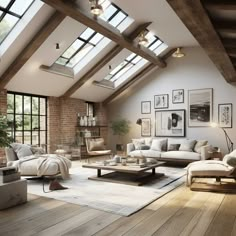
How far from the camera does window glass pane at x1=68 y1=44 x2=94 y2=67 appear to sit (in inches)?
292

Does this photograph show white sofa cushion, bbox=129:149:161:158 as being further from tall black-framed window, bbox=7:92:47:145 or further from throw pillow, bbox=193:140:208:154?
tall black-framed window, bbox=7:92:47:145

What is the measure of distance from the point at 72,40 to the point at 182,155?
4242mm

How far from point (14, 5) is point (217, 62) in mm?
4297

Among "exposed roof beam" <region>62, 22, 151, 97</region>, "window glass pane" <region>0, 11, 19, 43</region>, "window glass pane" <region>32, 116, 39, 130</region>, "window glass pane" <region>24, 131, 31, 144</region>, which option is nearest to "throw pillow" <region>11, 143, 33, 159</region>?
"window glass pane" <region>24, 131, 31, 144</region>

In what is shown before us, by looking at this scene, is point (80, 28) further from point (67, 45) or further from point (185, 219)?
point (185, 219)

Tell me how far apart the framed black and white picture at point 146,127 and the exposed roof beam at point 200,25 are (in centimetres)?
475

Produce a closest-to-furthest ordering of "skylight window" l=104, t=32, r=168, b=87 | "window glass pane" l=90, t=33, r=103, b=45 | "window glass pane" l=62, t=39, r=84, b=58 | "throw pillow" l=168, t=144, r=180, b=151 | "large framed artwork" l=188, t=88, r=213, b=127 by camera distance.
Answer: "window glass pane" l=62, t=39, r=84, b=58
"window glass pane" l=90, t=33, r=103, b=45
"throw pillow" l=168, t=144, r=180, b=151
"skylight window" l=104, t=32, r=168, b=87
"large framed artwork" l=188, t=88, r=213, b=127

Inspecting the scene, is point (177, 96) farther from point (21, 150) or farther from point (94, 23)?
point (21, 150)

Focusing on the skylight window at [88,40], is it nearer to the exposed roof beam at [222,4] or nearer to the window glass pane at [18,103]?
the window glass pane at [18,103]

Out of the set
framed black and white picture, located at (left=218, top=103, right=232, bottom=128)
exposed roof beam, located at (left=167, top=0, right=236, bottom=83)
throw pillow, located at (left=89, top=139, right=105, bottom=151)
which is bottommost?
throw pillow, located at (left=89, top=139, right=105, bottom=151)

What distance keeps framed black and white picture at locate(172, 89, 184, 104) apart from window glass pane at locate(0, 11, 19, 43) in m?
5.66

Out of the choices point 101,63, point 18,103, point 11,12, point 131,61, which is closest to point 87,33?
point 101,63

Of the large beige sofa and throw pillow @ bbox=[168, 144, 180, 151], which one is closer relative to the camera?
the large beige sofa

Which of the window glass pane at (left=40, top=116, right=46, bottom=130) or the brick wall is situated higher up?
the brick wall
